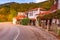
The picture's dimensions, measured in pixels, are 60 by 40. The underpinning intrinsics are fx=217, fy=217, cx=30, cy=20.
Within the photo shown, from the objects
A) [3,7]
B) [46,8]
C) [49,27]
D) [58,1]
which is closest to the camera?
[49,27]

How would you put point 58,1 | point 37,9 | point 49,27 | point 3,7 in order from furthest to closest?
point 3,7
point 37,9
point 58,1
point 49,27

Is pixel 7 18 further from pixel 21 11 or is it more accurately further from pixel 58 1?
pixel 58 1

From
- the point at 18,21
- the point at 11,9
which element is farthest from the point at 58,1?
the point at 11,9

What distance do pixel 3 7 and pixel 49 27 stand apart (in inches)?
2975

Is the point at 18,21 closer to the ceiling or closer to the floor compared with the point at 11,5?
closer to the floor

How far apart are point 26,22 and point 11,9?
154 feet

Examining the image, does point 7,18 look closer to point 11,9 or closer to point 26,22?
point 11,9

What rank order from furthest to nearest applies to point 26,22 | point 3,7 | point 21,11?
point 21,11, point 3,7, point 26,22

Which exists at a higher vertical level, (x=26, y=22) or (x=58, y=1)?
(x=58, y=1)

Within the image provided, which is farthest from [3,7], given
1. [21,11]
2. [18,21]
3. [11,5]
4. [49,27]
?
[49,27]

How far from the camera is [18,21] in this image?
96188 millimetres

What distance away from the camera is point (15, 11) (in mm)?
128375

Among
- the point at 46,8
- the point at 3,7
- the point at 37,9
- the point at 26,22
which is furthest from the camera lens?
the point at 3,7

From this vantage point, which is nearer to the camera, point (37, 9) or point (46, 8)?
point (37, 9)
